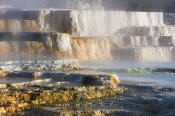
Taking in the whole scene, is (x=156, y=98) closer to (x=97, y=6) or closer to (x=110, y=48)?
(x=110, y=48)

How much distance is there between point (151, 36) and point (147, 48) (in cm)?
277

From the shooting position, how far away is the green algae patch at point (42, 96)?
19.8 ft

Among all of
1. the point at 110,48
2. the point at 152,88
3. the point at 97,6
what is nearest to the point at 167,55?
the point at 110,48

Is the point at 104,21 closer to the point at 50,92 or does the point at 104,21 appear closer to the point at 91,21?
the point at 91,21

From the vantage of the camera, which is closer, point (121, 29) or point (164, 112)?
point (164, 112)

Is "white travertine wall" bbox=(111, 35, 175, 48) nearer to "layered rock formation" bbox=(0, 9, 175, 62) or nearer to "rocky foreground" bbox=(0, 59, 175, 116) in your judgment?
"layered rock formation" bbox=(0, 9, 175, 62)

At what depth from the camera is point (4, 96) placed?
6441mm

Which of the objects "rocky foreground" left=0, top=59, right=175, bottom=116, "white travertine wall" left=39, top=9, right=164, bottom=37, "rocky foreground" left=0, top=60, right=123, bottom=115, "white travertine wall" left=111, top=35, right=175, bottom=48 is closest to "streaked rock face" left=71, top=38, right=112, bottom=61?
"white travertine wall" left=111, top=35, right=175, bottom=48

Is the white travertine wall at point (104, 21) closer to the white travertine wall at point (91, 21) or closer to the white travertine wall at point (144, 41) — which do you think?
the white travertine wall at point (91, 21)

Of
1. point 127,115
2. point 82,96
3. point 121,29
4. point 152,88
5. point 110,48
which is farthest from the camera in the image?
point 121,29

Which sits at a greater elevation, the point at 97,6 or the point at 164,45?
the point at 97,6

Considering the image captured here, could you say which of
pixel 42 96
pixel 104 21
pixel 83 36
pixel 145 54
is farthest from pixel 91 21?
pixel 42 96

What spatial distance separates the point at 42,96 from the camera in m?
6.66

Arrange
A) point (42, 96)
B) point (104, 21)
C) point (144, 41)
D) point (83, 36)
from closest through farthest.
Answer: point (42, 96), point (83, 36), point (144, 41), point (104, 21)
